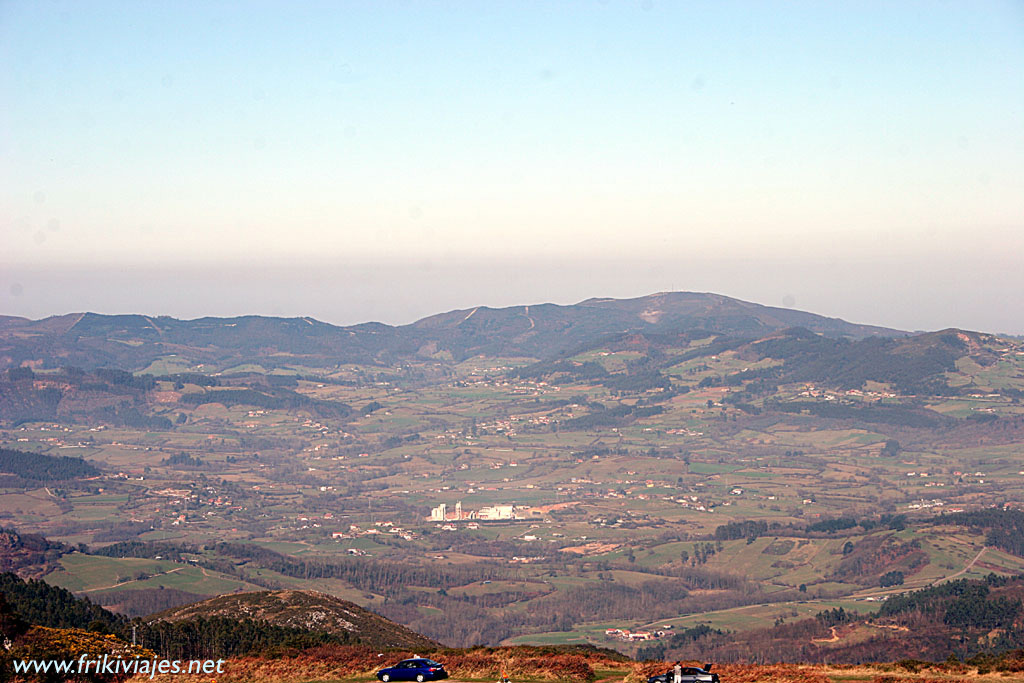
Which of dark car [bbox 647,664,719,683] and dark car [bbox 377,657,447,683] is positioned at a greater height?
dark car [bbox 647,664,719,683]

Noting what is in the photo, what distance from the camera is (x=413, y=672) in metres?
46.2

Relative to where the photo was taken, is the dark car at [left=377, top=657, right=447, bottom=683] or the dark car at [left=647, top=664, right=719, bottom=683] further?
the dark car at [left=377, top=657, right=447, bottom=683]

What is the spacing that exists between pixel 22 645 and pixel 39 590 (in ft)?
262

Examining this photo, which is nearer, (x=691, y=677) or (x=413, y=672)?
(x=691, y=677)

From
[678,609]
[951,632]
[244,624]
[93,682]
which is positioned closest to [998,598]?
[951,632]

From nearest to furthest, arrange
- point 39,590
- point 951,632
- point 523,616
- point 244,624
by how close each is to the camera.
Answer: point 244,624 → point 39,590 → point 951,632 → point 523,616

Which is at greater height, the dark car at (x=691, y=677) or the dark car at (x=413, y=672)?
the dark car at (x=691, y=677)

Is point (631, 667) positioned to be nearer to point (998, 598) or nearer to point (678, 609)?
point (998, 598)

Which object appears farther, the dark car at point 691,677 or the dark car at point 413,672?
the dark car at point 413,672

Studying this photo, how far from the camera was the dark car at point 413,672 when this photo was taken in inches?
1818

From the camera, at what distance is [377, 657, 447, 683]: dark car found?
152 ft

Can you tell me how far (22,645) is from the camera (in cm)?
5128

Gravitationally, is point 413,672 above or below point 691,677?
below

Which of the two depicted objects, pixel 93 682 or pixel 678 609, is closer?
pixel 93 682
